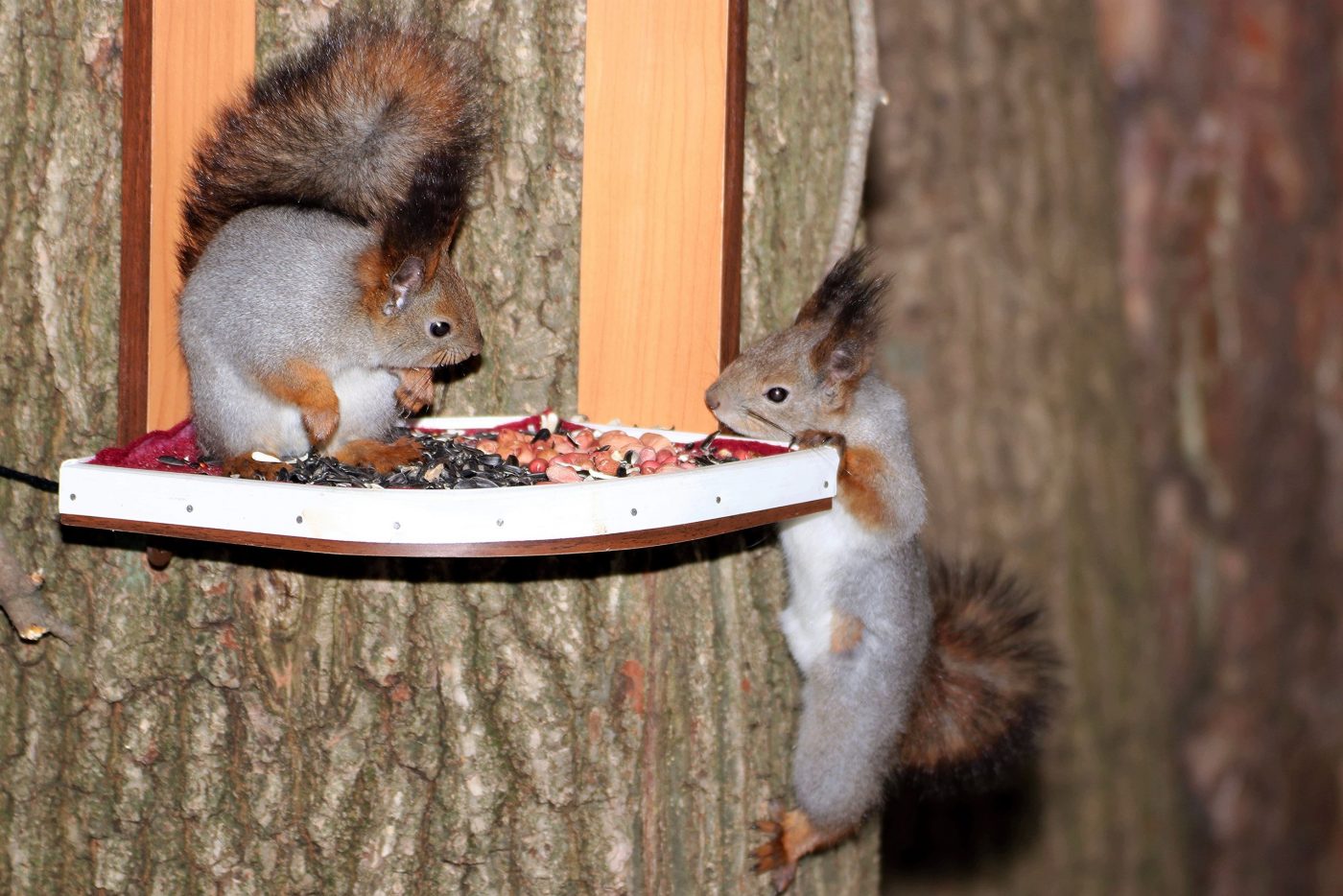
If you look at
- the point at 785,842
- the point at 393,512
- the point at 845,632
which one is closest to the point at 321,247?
the point at 393,512

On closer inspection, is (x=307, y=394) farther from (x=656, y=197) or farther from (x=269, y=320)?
(x=656, y=197)

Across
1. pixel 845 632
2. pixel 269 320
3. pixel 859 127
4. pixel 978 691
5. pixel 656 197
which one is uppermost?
pixel 859 127

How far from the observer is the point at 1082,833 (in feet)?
12.2

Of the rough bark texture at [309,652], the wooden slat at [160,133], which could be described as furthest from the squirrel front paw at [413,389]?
the wooden slat at [160,133]

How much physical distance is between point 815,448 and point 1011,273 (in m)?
1.68

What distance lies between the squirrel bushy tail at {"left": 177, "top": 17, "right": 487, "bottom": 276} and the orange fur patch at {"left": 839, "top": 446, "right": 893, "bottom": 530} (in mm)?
740

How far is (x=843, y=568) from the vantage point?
2191mm

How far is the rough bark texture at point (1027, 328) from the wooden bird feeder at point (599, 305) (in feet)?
4.71

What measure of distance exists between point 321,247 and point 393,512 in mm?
496

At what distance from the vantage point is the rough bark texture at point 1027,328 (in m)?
3.39

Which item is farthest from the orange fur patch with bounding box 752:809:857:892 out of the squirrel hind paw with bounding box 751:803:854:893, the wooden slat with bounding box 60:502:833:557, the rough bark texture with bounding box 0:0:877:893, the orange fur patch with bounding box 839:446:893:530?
the wooden slat with bounding box 60:502:833:557

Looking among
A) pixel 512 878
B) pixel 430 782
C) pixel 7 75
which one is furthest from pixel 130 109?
pixel 512 878

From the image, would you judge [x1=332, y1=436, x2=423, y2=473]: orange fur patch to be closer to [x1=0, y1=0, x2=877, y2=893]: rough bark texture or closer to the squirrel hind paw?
[x1=0, y1=0, x2=877, y2=893]: rough bark texture

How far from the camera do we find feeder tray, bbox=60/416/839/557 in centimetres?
150
